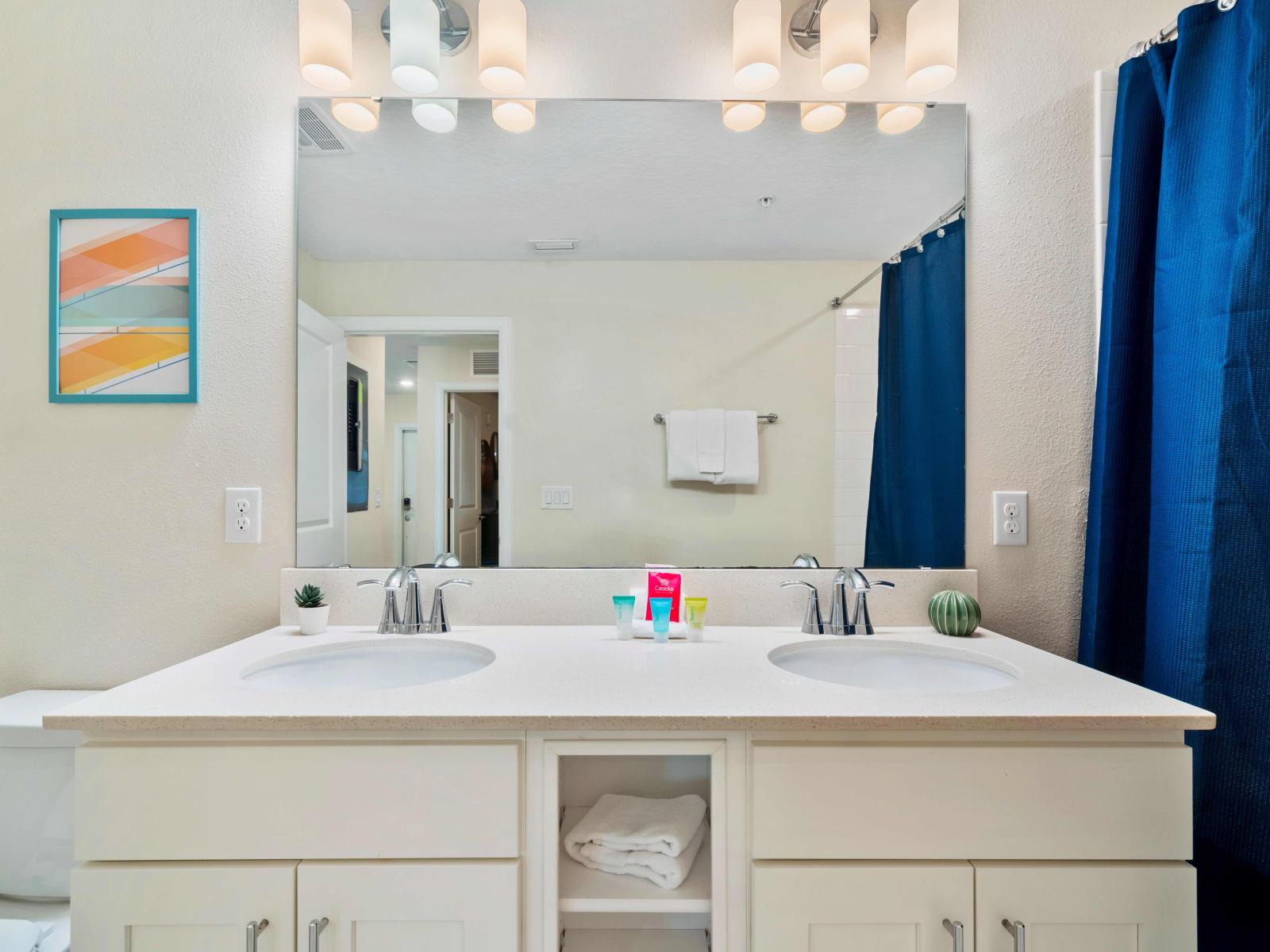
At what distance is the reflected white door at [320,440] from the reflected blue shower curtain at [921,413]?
1218 millimetres

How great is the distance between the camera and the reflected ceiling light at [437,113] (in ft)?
4.89

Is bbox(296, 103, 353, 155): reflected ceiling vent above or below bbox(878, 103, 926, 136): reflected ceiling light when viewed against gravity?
below

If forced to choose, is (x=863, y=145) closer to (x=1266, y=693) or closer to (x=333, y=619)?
(x=1266, y=693)

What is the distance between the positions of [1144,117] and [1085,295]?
0.36 metres

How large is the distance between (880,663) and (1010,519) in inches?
18.8

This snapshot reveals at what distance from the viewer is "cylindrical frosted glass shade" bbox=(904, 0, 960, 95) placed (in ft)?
4.65

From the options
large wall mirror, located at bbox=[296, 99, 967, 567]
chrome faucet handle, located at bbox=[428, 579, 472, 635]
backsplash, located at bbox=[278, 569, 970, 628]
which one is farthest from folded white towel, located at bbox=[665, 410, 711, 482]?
chrome faucet handle, located at bbox=[428, 579, 472, 635]

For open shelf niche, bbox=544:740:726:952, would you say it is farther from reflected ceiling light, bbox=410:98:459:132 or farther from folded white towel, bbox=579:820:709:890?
reflected ceiling light, bbox=410:98:459:132

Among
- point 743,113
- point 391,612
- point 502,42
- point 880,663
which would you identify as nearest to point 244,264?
point 502,42

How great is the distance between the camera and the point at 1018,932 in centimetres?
91

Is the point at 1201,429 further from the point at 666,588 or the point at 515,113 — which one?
the point at 515,113

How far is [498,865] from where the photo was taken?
0.93 m

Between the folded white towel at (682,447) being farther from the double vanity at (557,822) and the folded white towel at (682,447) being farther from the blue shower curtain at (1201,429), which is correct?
the blue shower curtain at (1201,429)

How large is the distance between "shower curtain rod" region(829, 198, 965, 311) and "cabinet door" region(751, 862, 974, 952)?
1110 millimetres
